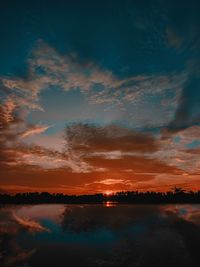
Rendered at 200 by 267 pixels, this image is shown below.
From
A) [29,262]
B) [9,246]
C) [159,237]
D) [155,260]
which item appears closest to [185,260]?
[155,260]

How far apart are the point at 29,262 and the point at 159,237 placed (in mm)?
14776

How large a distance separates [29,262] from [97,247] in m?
7.00

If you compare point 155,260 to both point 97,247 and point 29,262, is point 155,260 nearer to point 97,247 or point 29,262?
point 97,247

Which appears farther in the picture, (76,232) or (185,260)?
(76,232)

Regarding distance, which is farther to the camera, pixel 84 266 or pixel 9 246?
pixel 9 246

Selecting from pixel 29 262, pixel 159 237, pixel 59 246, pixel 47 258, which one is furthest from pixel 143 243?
pixel 29 262

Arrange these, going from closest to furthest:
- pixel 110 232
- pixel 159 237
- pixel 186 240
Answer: pixel 186 240 < pixel 159 237 < pixel 110 232

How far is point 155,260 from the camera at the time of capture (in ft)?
60.6

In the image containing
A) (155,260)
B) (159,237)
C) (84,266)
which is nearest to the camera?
(84,266)

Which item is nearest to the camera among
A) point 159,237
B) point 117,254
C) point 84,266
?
point 84,266

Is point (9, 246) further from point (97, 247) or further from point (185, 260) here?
point (185, 260)

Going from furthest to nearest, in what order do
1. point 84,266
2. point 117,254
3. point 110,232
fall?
point 110,232 < point 117,254 < point 84,266

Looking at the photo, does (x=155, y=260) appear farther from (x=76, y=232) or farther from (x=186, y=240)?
(x=76, y=232)

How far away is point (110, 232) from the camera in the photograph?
31.3 m
